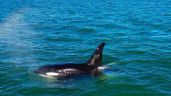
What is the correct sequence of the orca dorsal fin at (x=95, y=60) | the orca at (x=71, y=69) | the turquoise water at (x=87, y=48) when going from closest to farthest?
the turquoise water at (x=87, y=48) < the orca at (x=71, y=69) < the orca dorsal fin at (x=95, y=60)

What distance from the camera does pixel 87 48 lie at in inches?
1345

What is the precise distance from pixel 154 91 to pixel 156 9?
41144 mm

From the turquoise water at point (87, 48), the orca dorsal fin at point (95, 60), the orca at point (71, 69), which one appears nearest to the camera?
the turquoise water at point (87, 48)

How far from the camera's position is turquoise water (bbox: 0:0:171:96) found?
23797mm

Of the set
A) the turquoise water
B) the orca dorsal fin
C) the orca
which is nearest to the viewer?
the turquoise water

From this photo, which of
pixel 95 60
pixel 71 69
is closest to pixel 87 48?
pixel 95 60

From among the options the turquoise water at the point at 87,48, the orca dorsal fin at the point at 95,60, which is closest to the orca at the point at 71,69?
the orca dorsal fin at the point at 95,60

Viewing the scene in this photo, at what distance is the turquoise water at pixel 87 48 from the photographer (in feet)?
78.1

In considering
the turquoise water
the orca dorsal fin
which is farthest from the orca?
the turquoise water

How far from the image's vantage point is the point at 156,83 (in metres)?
24.6

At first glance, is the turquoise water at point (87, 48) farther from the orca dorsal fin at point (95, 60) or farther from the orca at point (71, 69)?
the orca dorsal fin at point (95, 60)

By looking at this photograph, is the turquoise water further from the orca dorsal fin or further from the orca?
the orca dorsal fin

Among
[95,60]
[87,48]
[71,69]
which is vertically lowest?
[71,69]

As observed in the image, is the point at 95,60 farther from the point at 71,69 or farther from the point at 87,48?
the point at 87,48
